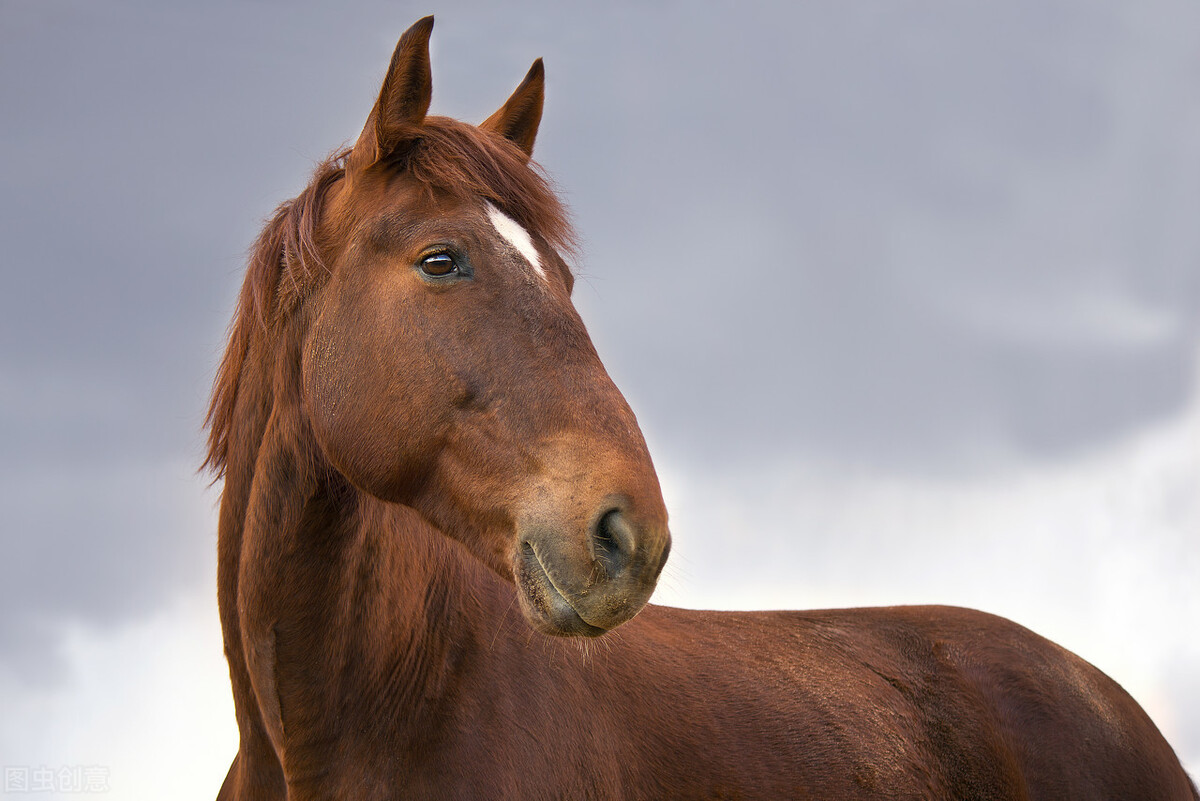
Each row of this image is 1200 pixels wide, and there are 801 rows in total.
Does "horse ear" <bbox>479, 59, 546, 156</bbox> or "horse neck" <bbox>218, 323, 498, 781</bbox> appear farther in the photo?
"horse ear" <bbox>479, 59, 546, 156</bbox>

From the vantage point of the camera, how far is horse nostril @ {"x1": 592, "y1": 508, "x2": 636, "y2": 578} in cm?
275

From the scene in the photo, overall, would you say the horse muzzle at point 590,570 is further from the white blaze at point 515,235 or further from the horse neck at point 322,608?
the white blaze at point 515,235

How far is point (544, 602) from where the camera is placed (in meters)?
2.95

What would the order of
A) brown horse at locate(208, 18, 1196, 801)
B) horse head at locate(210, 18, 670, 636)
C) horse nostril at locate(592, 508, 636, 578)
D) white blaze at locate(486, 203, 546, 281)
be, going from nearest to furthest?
horse nostril at locate(592, 508, 636, 578) < horse head at locate(210, 18, 670, 636) < brown horse at locate(208, 18, 1196, 801) < white blaze at locate(486, 203, 546, 281)

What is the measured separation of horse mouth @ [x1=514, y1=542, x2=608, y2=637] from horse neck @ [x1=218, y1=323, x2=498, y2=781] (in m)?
0.80

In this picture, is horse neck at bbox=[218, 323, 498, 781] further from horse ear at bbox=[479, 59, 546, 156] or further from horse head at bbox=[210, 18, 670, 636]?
horse ear at bbox=[479, 59, 546, 156]

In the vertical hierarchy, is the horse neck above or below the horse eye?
below

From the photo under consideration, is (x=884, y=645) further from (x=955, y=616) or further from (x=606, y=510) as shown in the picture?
(x=606, y=510)

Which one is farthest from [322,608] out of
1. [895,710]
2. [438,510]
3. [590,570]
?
[895,710]

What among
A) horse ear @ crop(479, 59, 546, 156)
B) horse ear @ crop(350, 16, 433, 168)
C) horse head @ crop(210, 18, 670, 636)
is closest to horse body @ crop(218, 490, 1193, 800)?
horse head @ crop(210, 18, 670, 636)

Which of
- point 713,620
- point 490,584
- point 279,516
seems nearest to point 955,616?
point 713,620

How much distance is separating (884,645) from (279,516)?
370 centimetres

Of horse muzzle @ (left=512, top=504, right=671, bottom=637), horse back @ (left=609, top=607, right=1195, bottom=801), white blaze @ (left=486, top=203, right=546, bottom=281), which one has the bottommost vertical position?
horse back @ (left=609, top=607, right=1195, bottom=801)

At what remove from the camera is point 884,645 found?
5750 millimetres
